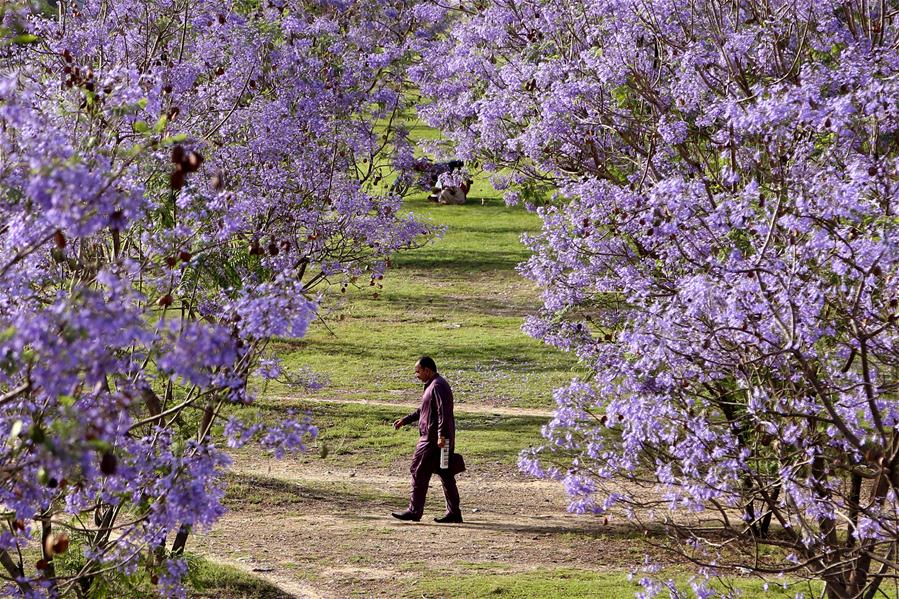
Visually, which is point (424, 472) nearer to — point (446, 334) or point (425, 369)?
point (425, 369)

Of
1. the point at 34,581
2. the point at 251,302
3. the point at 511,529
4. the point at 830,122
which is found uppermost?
the point at 830,122

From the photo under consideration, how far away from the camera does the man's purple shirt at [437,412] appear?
1213 cm

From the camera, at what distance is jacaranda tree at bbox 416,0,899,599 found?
6883 mm

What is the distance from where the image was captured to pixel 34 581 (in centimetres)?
531

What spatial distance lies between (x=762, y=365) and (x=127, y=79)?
13.2ft

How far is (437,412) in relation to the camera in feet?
40.2

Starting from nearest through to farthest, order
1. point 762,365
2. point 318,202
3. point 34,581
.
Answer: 1. point 34,581
2. point 762,365
3. point 318,202

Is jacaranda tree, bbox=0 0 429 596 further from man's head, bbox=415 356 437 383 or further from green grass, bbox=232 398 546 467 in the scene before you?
green grass, bbox=232 398 546 467

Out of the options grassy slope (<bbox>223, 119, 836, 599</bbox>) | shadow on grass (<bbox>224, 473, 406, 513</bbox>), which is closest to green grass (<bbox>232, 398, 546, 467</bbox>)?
grassy slope (<bbox>223, 119, 836, 599</bbox>)

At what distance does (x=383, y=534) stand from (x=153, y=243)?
593 cm

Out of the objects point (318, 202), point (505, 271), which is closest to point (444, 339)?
point (505, 271)

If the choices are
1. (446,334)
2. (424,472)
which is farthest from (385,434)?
(446,334)

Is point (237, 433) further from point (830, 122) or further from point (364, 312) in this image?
point (364, 312)

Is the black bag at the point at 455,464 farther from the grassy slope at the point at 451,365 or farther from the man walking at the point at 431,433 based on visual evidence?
the grassy slope at the point at 451,365
